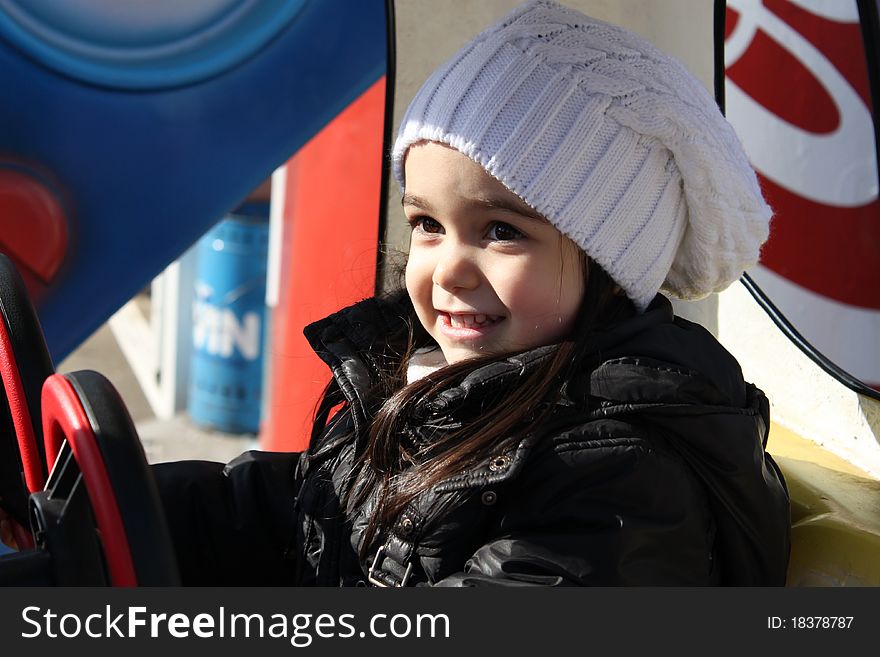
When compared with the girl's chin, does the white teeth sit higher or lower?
higher

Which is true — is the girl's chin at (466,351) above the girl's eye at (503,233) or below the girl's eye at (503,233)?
below

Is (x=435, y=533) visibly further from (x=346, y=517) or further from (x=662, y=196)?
(x=662, y=196)

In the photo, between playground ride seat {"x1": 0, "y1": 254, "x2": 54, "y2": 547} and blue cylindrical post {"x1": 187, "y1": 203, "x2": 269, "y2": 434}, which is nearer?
playground ride seat {"x1": 0, "y1": 254, "x2": 54, "y2": 547}

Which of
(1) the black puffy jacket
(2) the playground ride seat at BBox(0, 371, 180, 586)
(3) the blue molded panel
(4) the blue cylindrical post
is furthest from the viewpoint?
(4) the blue cylindrical post

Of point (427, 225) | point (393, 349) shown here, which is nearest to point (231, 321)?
point (393, 349)

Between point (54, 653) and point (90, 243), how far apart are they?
928 millimetres

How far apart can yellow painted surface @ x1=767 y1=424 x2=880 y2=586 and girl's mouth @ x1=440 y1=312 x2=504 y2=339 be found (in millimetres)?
469

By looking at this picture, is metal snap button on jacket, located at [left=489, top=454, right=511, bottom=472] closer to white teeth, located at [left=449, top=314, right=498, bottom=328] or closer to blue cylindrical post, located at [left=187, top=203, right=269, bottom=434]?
white teeth, located at [left=449, top=314, right=498, bottom=328]

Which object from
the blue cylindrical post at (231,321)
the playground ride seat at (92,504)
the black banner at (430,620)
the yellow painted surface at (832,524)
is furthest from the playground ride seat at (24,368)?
the blue cylindrical post at (231,321)

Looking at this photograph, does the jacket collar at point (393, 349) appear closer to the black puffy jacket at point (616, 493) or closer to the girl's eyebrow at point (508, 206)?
the black puffy jacket at point (616, 493)

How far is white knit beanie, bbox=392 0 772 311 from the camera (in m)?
1.15

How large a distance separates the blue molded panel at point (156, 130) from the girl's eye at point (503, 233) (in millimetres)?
654

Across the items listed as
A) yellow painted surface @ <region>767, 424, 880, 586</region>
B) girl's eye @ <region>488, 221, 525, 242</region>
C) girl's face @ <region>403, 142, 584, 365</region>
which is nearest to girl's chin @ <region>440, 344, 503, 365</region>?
girl's face @ <region>403, 142, 584, 365</region>

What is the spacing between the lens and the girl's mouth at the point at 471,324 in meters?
1.21
